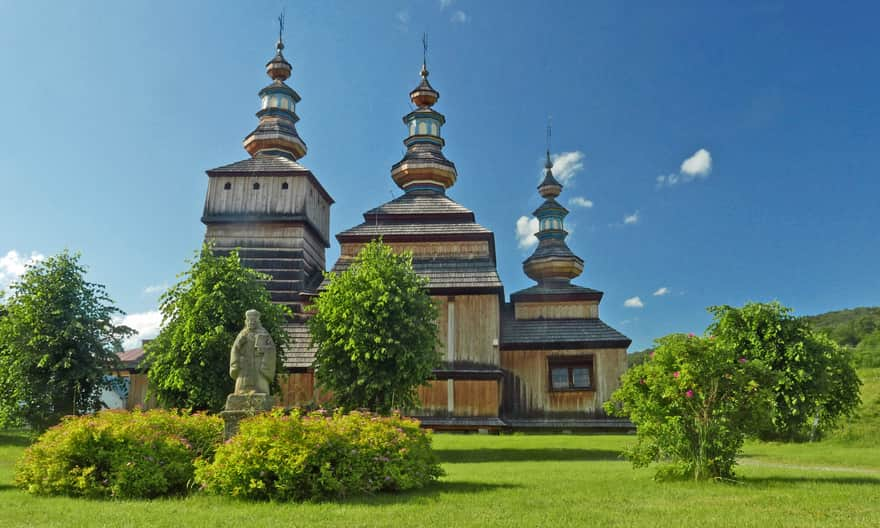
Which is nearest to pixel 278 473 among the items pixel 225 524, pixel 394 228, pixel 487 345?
pixel 225 524

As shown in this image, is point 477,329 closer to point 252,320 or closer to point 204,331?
point 204,331

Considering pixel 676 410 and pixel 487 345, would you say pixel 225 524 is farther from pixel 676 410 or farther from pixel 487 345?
pixel 487 345

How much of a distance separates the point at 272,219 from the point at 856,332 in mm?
56977

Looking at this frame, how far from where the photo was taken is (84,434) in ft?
38.0

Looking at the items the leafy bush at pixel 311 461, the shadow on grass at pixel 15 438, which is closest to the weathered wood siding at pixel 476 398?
the shadow on grass at pixel 15 438

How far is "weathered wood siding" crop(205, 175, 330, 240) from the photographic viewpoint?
33969 mm

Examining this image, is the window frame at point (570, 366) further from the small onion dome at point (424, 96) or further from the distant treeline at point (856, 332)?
the small onion dome at point (424, 96)

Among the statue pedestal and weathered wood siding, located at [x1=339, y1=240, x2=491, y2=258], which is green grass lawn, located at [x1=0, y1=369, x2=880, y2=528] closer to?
the statue pedestal

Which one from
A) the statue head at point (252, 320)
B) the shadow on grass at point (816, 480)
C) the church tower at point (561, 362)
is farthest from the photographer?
the church tower at point (561, 362)

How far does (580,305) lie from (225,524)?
2641 centimetres

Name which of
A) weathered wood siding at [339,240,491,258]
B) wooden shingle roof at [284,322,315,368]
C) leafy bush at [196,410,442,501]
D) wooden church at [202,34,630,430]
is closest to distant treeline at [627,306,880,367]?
wooden church at [202,34,630,430]

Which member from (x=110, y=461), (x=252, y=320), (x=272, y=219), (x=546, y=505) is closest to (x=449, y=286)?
(x=272, y=219)

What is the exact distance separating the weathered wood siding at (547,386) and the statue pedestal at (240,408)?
19147 mm

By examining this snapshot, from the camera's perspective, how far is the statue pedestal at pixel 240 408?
12180 millimetres
